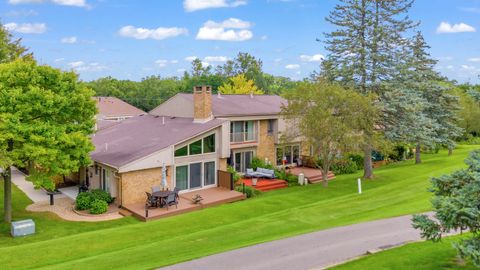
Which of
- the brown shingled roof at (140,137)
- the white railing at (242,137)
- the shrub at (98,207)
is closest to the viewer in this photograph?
the shrub at (98,207)

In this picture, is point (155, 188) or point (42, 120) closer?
point (42, 120)

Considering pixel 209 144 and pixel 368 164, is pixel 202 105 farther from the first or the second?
pixel 368 164

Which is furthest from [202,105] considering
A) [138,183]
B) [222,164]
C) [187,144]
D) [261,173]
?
[138,183]

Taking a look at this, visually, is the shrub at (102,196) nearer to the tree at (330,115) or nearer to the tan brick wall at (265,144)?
the tree at (330,115)

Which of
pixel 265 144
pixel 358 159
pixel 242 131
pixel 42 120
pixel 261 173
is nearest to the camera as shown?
pixel 42 120

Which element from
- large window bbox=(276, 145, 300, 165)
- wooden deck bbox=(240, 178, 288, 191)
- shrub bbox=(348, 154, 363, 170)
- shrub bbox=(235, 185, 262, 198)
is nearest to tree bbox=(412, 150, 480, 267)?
shrub bbox=(235, 185, 262, 198)

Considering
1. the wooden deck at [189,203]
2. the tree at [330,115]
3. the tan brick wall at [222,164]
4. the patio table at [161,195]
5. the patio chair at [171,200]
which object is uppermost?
the tree at [330,115]

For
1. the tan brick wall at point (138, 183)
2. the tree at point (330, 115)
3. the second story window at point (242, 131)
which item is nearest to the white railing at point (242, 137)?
the second story window at point (242, 131)

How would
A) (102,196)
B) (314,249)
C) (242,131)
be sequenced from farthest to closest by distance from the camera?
(242,131) < (102,196) < (314,249)

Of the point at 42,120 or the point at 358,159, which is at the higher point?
the point at 42,120
